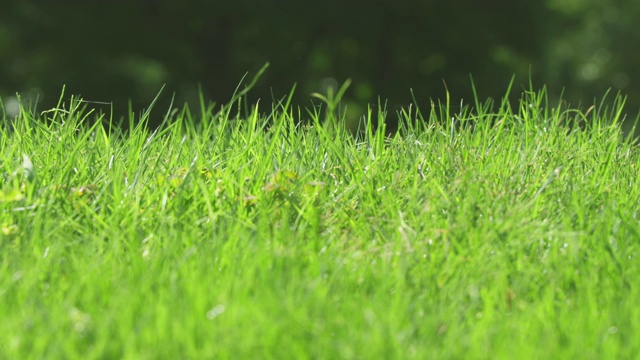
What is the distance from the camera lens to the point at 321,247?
283cm

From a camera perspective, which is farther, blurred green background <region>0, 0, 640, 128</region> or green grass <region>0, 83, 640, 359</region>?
blurred green background <region>0, 0, 640, 128</region>

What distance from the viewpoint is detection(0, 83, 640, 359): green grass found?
218 centimetres

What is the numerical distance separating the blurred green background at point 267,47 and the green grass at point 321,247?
1472 centimetres

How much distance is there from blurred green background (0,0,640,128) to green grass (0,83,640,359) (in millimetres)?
14719

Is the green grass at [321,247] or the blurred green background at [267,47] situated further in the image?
the blurred green background at [267,47]

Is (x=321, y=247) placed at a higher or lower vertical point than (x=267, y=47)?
higher

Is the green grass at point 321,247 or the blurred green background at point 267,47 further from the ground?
the green grass at point 321,247

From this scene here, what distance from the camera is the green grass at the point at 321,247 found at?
7.14 feet

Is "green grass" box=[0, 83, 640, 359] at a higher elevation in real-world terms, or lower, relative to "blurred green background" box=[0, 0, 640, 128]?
higher

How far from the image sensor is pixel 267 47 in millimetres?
20953

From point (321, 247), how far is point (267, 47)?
18443 mm

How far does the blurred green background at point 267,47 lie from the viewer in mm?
19641

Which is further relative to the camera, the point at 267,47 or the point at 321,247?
the point at 267,47

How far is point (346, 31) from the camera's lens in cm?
2083
